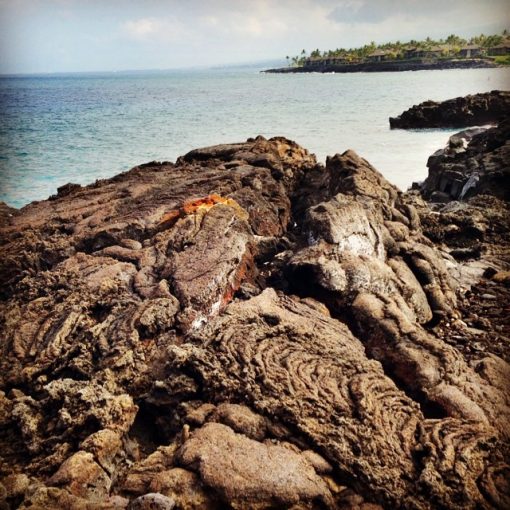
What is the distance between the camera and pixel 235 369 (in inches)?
195

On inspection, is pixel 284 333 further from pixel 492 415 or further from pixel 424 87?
pixel 424 87

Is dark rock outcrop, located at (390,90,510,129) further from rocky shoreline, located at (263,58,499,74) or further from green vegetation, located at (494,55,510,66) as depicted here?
rocky shoreline, located at (263,58,499,74)

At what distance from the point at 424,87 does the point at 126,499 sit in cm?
7443

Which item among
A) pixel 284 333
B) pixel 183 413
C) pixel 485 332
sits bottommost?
pixel 485 332

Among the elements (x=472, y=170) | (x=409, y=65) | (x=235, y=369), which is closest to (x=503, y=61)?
(x=409, y=65)

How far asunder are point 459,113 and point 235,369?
38.6 meters

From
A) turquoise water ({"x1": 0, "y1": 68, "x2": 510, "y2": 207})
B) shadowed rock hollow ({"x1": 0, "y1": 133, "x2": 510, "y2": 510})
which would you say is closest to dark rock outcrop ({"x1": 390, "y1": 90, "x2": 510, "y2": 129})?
turquoise water ({"x1": 0, "y1": 68, "x2": 510, "y2": 207})

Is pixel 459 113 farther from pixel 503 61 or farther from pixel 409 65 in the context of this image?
pixel 409 65

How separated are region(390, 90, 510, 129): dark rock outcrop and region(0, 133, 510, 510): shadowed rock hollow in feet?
99.5

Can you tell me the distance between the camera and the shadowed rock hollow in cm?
383

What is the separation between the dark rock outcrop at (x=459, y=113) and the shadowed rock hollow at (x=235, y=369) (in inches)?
1194

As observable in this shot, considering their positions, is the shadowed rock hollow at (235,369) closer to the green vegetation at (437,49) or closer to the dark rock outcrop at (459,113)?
the dark rock outcrop at (459,113)

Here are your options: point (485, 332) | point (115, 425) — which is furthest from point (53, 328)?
point (485, 332)

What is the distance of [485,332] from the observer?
6.91 meters
